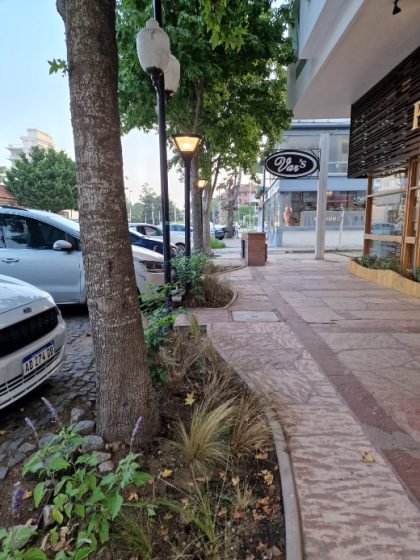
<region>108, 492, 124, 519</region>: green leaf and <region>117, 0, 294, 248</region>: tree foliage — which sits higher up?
<region>117, 0, 294, 248</region>: tree foliage

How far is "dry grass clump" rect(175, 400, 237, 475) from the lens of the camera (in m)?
2.10

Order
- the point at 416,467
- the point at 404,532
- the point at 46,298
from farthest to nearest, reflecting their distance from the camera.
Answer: the point at 46,298 → the point at 416,467 → the point at 404,532

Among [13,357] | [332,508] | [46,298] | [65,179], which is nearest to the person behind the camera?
[332,508]

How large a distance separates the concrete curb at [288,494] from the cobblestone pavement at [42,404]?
1.45 metres

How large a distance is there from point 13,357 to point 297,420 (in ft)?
7.10

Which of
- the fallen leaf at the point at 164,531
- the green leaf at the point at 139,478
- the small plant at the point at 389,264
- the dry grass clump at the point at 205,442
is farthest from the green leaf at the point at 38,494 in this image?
the small plant at the point at 389,264

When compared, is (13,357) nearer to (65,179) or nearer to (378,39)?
(378,39)

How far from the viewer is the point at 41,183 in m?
30.1

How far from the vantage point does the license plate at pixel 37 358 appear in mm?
2652

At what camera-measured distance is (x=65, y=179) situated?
103 feet

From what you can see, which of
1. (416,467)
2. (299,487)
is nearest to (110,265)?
(299,487)

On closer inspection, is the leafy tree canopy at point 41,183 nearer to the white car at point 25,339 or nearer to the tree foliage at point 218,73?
the tree foliage at point 218,73

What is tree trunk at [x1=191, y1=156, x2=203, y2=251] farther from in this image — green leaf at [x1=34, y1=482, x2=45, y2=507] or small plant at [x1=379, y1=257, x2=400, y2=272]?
green leaf at [x1=34, y1=482, x2=45, y2=507]

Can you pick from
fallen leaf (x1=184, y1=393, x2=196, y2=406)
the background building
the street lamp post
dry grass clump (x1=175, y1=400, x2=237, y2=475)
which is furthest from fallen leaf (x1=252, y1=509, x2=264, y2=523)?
the background building
